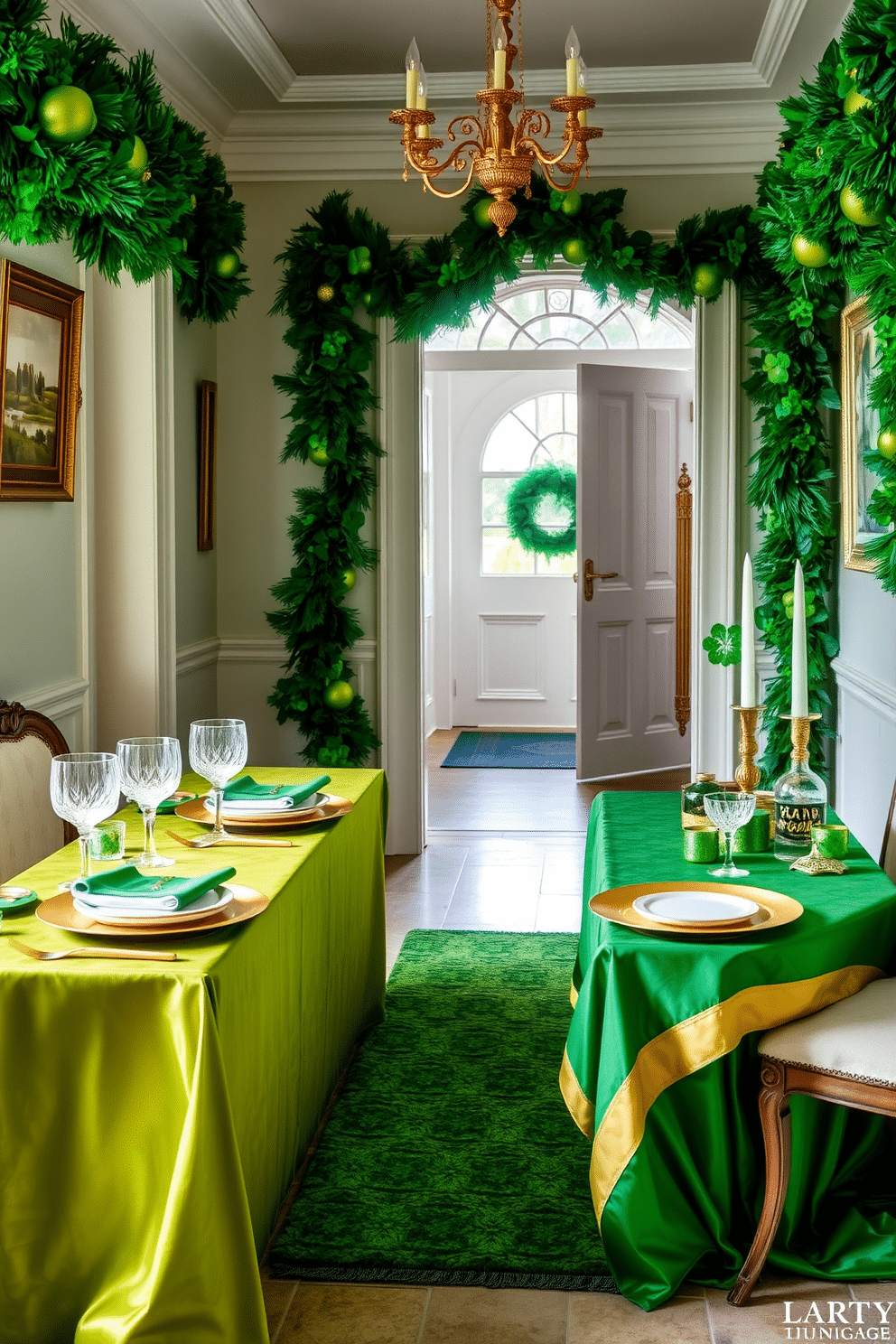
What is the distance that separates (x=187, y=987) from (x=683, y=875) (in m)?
1.04

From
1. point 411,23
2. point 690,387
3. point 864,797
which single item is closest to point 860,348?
point 864,797

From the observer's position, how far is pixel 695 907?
214 centimetres

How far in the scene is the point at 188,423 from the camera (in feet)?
16.0

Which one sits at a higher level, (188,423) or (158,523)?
(188,423)

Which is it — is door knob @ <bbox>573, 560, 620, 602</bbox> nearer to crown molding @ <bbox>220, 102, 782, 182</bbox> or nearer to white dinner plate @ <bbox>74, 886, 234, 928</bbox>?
crown molding @ <bbox>220, 102, 782, 182</bbox>

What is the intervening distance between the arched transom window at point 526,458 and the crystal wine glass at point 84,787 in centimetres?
688

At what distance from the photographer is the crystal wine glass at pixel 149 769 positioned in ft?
7.02

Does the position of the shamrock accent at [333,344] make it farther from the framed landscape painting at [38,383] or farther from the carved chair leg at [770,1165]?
the carved chair leg at [770,1165]

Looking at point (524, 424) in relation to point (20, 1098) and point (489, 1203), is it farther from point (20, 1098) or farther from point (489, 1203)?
point (20, 1098)

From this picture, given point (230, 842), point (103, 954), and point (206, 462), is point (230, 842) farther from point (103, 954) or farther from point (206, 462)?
point (206, 462)

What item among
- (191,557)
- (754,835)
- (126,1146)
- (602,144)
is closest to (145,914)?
(126,1146)

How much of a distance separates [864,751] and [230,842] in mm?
2576

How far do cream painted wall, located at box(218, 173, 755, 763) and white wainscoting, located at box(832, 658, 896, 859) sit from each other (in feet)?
6.33

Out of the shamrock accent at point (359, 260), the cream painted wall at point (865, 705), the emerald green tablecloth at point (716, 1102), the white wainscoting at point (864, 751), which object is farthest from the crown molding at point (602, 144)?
the emerald green tablecloth at point (716, 1102)
